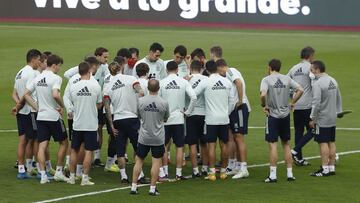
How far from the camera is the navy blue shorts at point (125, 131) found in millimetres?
19422

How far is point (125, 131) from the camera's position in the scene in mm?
19562

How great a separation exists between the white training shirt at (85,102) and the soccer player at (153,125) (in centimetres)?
127

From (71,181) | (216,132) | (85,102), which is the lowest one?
(71,181)

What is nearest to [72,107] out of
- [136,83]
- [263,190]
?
[136,83]

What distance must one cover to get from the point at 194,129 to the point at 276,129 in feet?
5.57

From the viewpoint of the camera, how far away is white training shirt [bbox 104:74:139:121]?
19344mm

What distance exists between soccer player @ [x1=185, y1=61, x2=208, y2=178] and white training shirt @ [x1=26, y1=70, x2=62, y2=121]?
8.84ft

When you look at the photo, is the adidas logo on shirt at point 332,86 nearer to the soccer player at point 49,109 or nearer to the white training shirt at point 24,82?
the soccer player at point 49,109

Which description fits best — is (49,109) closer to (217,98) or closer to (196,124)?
(196,124)

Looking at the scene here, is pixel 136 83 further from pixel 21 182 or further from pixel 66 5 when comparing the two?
pixel 66 5

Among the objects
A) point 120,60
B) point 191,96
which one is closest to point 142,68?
point 120,60

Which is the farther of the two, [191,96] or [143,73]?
[191,96]

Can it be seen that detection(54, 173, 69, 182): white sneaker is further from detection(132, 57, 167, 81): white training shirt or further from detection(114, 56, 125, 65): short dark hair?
detection(132, 57, 167, 81): white training shirt

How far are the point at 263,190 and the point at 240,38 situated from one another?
30.8 metres
